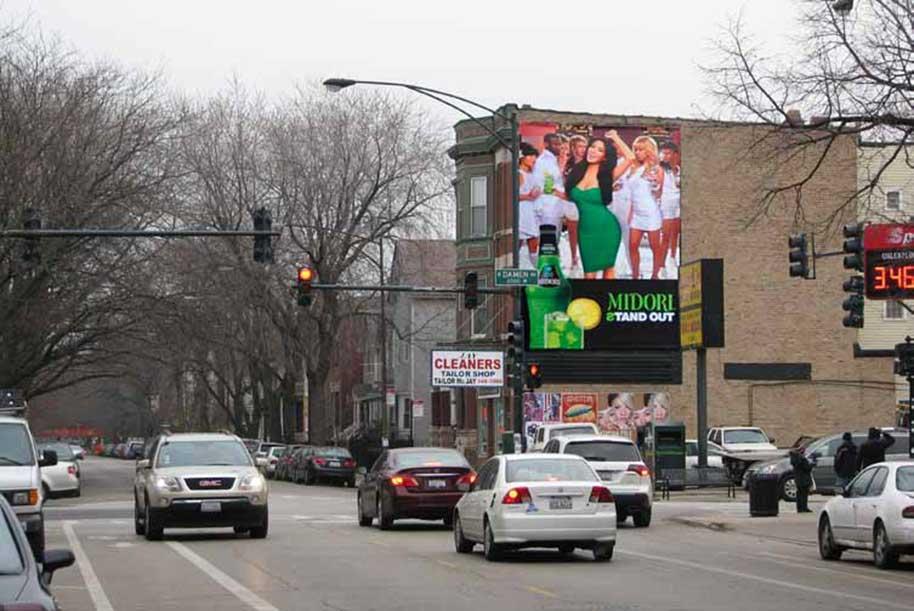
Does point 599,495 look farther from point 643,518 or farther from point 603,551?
point 643,518

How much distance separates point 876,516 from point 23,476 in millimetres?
11374

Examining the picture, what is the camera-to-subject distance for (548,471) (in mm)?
22266

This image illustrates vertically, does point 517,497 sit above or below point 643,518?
above

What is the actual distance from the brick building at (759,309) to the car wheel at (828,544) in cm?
3601

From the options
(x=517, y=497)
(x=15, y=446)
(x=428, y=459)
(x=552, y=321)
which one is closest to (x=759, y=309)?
(x=552, y=321)

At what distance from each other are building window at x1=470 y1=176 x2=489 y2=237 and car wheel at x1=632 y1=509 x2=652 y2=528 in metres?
31.6

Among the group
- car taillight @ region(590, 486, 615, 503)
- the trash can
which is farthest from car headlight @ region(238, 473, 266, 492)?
the trash can

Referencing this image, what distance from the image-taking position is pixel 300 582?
19047mm

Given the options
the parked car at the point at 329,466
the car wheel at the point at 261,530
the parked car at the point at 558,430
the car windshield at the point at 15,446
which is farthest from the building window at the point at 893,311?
the car windshield at the point at 15,446

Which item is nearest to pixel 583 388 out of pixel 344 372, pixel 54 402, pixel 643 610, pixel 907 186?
pixel 907 186

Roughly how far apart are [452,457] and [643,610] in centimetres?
1361

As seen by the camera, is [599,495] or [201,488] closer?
[599,495]

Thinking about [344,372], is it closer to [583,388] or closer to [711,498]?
[583,388]

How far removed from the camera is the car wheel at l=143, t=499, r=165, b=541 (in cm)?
2617
